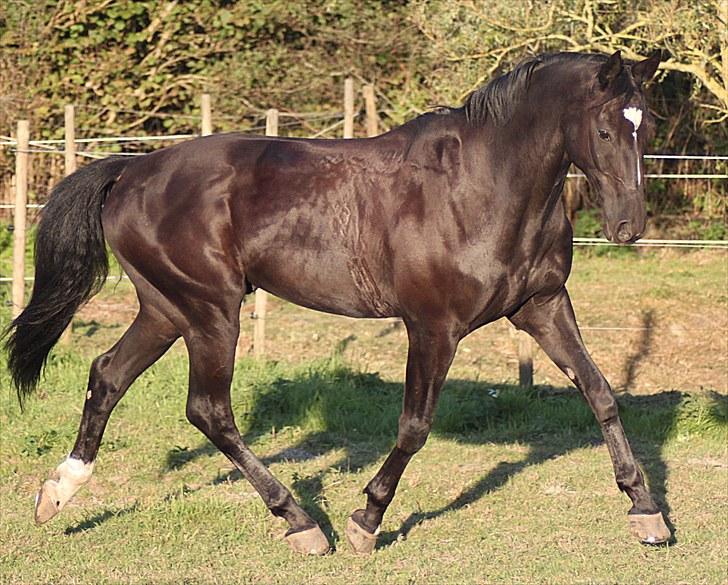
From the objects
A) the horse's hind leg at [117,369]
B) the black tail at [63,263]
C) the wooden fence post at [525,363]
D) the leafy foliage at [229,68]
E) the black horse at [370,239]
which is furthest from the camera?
the leafy foliage at [229,68]

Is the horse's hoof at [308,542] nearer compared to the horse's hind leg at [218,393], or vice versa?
the horse's hoof at [308,542]

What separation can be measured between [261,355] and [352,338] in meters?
1.66

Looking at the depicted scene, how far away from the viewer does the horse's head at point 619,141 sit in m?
4.47

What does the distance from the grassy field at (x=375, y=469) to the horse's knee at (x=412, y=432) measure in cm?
45

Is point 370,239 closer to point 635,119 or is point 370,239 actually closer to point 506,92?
point 506,92

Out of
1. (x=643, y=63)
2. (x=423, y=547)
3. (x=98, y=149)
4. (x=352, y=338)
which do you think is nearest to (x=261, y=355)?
(x=352, y=338)

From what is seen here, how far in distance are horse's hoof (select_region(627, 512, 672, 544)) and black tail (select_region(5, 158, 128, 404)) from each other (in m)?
2.77

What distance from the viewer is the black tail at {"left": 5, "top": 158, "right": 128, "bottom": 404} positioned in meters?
5.73

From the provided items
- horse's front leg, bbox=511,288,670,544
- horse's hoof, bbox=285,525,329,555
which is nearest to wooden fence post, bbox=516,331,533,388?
horse's front leg, bbox=511,288,670,544

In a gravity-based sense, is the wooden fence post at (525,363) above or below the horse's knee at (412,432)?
below

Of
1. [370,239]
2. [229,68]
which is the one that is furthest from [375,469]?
[229,68]

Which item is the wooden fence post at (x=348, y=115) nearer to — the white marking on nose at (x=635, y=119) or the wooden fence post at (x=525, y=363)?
the wooden fence post at (x=525, y=363)

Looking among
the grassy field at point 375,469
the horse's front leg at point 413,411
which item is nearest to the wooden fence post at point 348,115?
the grassy field at point 375,469

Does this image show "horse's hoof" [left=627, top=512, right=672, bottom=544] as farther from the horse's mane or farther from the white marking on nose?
the horse's mane
